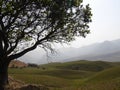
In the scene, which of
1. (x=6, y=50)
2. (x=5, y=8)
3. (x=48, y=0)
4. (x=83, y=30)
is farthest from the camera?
(x=83, y=30)

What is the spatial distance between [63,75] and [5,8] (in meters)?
70.8

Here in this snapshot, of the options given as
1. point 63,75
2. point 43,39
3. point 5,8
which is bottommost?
point 63,75

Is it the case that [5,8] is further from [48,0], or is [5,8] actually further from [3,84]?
[3,84]

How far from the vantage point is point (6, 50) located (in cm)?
3559

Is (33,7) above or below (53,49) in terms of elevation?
above

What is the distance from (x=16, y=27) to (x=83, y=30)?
30.4ft

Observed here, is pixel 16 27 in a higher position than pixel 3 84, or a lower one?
higher

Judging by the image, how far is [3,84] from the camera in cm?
3669

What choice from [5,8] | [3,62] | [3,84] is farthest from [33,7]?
[3,84]

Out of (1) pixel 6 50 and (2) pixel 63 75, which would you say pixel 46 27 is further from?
(2) pixel 63 75

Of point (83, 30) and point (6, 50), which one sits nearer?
point (6, 50)

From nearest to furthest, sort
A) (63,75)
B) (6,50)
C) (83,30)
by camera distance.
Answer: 1. (6,50)
2. (83,30)
3. (63,75)

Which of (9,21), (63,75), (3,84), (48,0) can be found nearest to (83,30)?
(48,0)

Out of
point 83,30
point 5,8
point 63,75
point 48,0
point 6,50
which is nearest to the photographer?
point 5,8
